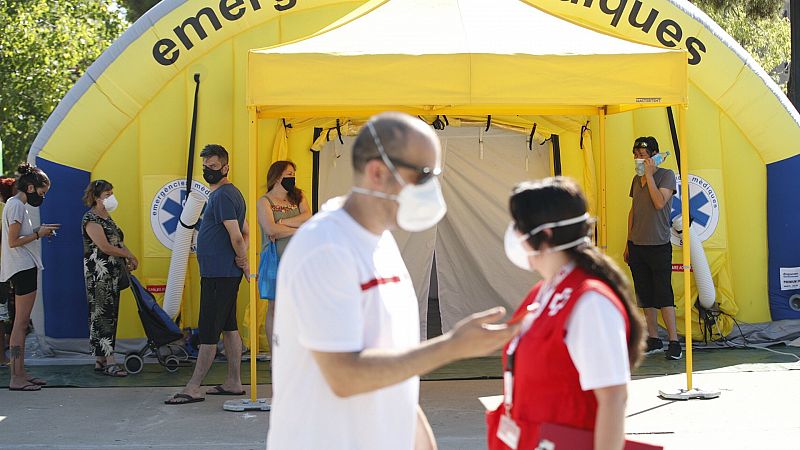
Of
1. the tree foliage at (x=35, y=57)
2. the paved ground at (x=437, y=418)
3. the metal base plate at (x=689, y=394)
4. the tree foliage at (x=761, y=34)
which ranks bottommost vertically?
the paved ground at (x=437, y=418)

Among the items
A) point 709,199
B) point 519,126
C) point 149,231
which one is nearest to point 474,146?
point 519,126

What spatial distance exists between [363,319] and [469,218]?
288 inches

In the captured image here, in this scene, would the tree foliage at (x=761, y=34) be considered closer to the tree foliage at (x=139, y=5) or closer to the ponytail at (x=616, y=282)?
the tree foliage at (x=139, y=5)

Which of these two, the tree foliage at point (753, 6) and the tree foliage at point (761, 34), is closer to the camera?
the tree foliage at point (753, 6)

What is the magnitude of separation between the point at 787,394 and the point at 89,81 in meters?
6.32

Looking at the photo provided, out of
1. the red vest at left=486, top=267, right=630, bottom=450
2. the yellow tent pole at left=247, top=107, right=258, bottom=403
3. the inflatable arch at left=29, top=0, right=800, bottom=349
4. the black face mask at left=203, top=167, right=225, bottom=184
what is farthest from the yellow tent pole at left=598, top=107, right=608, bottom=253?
the red vest at left=486, top=267, right=630, bottom=450

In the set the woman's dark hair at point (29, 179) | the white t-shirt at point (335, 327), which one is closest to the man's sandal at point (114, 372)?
the woman's dark hair at point (29, 179)

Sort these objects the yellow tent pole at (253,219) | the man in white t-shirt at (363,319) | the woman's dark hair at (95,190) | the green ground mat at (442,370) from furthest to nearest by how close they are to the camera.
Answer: the green ground mat at (442,370) → the woman's dark hair at (95,190) → the yellow tent pole at (253,219) → the man in white t-shirt at (363,319)

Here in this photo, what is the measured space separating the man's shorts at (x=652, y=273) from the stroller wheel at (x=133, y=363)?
4321mm

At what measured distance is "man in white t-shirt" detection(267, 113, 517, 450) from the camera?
255 cm

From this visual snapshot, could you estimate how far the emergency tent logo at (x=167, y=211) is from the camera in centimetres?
941

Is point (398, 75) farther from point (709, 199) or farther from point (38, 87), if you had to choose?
point (38, 87)

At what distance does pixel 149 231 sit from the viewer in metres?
9.43

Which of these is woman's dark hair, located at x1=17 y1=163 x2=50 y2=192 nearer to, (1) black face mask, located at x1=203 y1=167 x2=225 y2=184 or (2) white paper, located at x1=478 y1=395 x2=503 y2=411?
(1) black face mask, located at x1=203 y1=167 x2=225 y2=184
